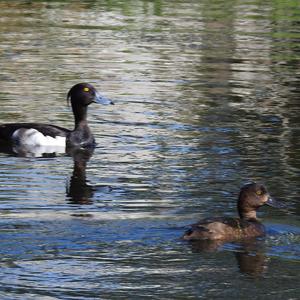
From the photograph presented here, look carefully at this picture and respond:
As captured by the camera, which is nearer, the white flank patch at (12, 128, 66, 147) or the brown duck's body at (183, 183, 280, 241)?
the brown duck's body at (183, 183, 280, 241)

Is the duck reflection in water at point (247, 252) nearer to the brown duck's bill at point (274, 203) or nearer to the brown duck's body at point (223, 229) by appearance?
the brown duck's body at point (223, 229)

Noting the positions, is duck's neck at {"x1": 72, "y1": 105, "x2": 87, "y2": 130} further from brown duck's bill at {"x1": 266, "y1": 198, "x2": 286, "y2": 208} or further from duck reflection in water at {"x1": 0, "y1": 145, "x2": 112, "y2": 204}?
brown duck's bill at {"x1": 266, "y1": 198, "x2": 286, "y2": 208}

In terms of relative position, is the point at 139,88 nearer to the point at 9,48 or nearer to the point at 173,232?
the point at 9,48

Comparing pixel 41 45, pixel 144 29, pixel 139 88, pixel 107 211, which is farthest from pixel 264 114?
pixel 144 29

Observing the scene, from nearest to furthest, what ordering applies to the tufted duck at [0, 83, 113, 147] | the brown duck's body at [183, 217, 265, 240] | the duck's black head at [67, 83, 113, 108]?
the brown duck's body at [183, 217, 265, 240]
the tufted duck at [0, 83, 113, 147]
the duck's black head at [67, 83, 113, 108]

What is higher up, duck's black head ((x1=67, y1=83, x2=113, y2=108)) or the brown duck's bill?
duck's black head ((x1=67, y1=83, x2=113, y2=108))

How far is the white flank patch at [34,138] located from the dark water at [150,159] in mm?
567

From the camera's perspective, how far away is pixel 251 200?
41.2ft

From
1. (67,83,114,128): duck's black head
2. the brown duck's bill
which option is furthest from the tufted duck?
the brown duck's bill

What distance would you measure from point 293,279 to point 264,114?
31.1 feet

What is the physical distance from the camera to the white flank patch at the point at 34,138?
58.9 feet

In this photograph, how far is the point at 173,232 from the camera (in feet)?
39.9

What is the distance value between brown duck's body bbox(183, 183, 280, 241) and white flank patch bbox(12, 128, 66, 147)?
5.85m

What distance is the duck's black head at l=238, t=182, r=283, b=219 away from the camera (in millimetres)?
12547
